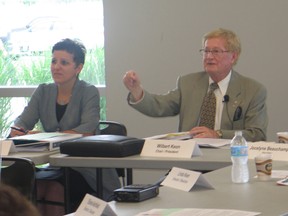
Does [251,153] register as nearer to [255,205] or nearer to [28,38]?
[255,205]

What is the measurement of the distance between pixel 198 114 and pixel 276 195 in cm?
190

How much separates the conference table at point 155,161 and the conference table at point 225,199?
466 mm

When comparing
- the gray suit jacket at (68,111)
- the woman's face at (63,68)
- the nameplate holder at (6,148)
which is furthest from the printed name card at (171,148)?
the woman's face at (63,68)

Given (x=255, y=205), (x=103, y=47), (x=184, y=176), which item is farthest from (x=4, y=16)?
(x=255, y=205)

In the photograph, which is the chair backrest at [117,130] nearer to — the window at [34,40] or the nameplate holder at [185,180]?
the window at [34,40]

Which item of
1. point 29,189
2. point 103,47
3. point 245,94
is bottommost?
point 29,189

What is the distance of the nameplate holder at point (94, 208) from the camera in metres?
1.67

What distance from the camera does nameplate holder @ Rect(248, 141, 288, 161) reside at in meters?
2.92

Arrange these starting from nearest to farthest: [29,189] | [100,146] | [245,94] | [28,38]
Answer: [29,189], [100,146], [245,94], [28,38]

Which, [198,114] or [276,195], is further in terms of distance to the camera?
[198,114]

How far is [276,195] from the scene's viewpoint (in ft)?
6.95

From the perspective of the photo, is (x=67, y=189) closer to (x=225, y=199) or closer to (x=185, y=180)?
(x=185, y=180)

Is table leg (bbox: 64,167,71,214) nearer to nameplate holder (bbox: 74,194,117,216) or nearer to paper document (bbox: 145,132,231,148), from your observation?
paper document (bbox: 145,132,231,148)

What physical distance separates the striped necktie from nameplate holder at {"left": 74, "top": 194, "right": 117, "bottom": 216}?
2.28 m
